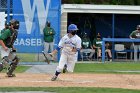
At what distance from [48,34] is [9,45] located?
8847 millimetres

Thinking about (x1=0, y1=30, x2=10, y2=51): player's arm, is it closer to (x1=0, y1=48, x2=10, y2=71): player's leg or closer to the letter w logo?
(x1=0, y1=48, x2=10, y2=71): player's leg

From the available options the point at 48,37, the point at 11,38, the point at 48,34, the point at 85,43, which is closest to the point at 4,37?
the point at 11,38

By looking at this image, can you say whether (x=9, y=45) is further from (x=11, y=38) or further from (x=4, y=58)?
(x=4, y=58)

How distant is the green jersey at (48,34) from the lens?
84.6 feet

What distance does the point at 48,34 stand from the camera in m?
25.8

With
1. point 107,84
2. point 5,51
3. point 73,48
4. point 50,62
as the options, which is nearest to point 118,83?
point 107,84

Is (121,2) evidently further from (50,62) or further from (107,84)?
(107,84)

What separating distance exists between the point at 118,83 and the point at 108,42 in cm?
1355

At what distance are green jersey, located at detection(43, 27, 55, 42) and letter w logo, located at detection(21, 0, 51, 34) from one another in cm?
39

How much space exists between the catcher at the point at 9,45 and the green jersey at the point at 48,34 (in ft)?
27.6

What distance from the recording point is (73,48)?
1620 cm

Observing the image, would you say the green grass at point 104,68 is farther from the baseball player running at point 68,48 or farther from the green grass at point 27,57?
the baseball player running at point 68,48

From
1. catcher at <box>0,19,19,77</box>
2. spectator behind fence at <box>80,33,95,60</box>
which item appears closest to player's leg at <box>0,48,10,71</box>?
→ catcher at <box>0,19,19,77</box>

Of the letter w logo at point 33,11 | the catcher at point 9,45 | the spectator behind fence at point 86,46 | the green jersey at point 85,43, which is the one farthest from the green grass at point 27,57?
the catcher at point 9,45
